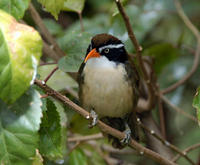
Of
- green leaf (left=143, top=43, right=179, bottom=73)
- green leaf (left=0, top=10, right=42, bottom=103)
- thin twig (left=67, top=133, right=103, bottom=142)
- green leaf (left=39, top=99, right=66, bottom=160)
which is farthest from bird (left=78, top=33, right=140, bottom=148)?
green leaf (left=0, top=10, right=42, bottom=103)

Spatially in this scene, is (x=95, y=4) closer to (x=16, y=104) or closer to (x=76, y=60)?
(x=76, y=60)

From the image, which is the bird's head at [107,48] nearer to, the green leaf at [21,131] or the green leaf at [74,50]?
the green leaf at [74,50]

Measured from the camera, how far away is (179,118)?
3.96m

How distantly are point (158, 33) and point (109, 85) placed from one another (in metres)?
2.30

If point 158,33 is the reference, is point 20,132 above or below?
above

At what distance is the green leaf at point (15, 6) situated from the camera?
5.47ft

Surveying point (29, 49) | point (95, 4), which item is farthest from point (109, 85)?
point (95, 4)

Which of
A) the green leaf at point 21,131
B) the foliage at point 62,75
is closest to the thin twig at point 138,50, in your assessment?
the foliage at point 62,75

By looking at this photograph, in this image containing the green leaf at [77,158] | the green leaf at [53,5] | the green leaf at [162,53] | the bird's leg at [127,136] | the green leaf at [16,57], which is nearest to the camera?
the green leaf at [16,57]

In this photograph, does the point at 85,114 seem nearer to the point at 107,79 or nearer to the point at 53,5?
the point at 53,5

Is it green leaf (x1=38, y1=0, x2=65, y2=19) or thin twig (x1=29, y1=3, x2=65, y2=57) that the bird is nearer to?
thin twig (x1=29, y1=3, x2=65, y2=57)

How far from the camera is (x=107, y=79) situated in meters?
2.80

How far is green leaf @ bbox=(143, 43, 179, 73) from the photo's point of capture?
396cm

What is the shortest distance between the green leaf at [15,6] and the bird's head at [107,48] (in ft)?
3.49
